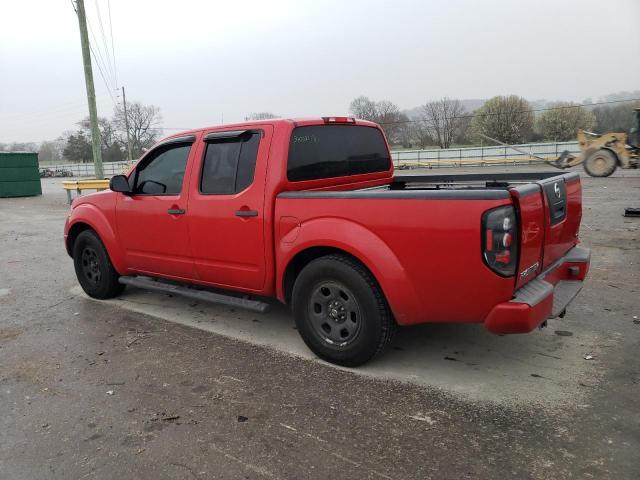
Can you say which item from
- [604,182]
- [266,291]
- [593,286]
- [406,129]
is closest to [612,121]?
[406,129]

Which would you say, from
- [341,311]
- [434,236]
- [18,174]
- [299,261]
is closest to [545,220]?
[434,236]

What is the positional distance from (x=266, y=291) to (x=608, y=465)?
2.66 meters

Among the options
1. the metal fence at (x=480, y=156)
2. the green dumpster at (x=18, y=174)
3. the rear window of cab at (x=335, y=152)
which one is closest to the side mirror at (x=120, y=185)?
the rear window of cab at (x=335, y=152)

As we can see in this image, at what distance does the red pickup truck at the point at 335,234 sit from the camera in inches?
122

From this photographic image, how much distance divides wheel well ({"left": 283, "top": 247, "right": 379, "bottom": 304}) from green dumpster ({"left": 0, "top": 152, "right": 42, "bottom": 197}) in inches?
821

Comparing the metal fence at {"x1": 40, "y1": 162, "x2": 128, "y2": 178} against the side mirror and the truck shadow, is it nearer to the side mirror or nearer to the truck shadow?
the side mirror

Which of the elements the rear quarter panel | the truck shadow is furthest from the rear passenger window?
the truck shadow

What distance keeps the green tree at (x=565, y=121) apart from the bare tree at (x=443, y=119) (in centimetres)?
1073

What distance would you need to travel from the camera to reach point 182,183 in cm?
468

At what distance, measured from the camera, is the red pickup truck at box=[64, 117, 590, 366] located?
3102mm

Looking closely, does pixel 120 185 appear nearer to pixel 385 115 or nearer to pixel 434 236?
pixel 434 236

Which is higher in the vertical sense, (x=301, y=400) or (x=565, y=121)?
(x=565, y=121)

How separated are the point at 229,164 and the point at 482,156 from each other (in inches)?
1668

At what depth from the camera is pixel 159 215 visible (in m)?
4.86
